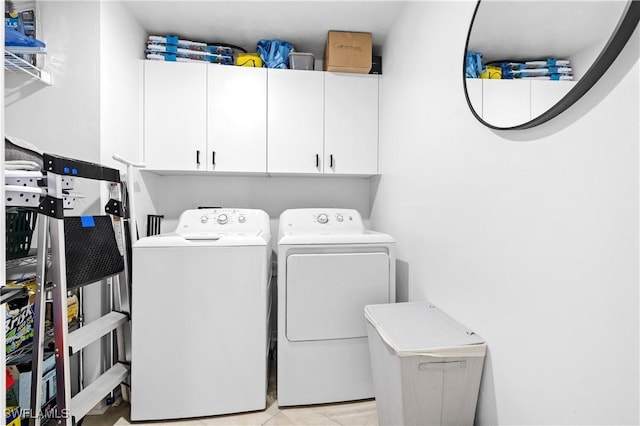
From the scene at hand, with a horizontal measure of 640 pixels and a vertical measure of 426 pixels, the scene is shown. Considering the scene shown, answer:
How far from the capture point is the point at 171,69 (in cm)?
216

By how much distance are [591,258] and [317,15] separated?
6.83 feet

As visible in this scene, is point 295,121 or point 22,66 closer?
point 22,66

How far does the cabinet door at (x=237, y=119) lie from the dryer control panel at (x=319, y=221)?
17.0 inches

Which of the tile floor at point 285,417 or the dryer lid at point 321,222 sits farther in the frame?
the dryer lid at point 321,222

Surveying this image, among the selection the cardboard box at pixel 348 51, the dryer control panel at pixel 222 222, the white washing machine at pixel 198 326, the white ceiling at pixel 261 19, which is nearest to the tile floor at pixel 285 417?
the white washing machine at pixel 198 326

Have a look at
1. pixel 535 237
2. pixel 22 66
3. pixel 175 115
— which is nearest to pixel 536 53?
pixel 535 237

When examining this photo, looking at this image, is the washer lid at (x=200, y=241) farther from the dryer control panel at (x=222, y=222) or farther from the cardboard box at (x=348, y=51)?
the cardboard box at (x=348, y=51)

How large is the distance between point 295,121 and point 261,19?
28.2 inches

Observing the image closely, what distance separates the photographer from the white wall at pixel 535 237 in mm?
707

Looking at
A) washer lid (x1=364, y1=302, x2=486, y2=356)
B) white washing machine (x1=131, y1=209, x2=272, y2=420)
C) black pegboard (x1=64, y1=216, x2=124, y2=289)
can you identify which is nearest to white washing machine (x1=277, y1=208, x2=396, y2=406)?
white washing machine (x1=131, y1=209, x2=272, y2=420)

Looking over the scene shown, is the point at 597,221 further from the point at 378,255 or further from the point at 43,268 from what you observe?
the point at 43,268

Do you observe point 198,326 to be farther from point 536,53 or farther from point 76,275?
point 536,53

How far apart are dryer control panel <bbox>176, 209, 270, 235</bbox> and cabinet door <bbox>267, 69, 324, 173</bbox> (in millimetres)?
405

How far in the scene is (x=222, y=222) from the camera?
6.90 feet
